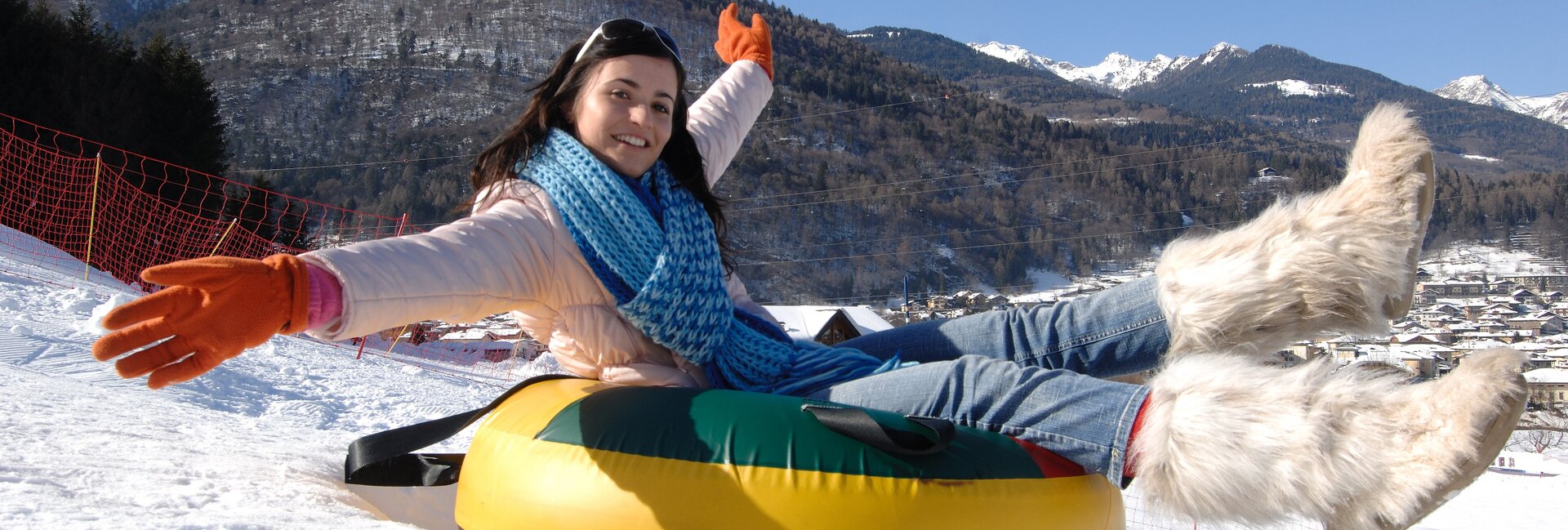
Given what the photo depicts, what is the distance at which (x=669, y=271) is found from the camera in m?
1.83

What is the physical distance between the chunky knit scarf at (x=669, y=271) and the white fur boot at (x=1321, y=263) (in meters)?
0.67

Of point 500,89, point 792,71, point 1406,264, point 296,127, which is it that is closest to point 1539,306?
point 792,71

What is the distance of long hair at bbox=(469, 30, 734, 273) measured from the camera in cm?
209

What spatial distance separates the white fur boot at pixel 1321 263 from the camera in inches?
68.6

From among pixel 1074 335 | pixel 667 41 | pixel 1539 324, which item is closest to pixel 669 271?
pixel 667 41

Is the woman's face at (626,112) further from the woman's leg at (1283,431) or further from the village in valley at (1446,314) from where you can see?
the village in valley at (1446,314)

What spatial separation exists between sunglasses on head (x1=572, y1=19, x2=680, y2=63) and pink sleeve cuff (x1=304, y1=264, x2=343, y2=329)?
3.26 ft

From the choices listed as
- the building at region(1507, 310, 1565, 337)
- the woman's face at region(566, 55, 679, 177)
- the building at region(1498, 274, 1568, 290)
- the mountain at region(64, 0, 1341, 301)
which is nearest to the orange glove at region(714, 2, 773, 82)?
the woman's face at region(566, 55, 679, 177)

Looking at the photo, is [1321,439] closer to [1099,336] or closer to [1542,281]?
[1099,336]

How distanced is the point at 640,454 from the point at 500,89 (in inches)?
3553

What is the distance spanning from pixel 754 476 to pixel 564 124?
103 centimetres

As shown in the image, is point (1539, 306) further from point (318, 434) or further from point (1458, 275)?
point (318, 434)

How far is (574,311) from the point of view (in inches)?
74.0

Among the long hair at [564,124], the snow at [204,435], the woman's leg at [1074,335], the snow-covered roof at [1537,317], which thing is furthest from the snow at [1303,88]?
the long hair at [564,124]
